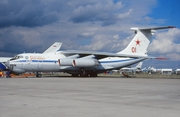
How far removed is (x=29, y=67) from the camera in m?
36.7

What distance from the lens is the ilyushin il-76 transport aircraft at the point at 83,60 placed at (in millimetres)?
36719

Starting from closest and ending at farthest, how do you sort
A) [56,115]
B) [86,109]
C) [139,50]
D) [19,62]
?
1. [56,115]
2. [86,109]
3. [19,62]
4. [139,50]

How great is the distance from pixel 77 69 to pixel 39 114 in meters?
32.2

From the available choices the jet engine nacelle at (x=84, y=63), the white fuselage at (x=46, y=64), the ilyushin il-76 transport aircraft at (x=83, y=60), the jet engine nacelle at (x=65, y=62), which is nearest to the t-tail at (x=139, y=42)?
the ilyushin il-76 transport aircraft at (x=83, y=60)

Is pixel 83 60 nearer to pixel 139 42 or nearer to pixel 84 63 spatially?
pixel 84 63

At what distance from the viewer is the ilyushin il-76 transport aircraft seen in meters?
36.7

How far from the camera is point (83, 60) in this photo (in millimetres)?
38375

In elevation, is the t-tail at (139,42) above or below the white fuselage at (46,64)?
above

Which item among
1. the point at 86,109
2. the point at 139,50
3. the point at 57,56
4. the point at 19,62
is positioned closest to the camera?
the point at 86,109

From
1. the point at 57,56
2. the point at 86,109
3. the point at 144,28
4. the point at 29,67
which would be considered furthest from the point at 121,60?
the point at 86,109

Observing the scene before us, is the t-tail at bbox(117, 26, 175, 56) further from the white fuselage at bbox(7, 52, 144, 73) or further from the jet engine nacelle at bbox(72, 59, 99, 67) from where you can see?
the jet engine nacelle at bbox(72, 59, 99, 67)

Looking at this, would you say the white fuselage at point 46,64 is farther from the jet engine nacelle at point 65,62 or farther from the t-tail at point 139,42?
the t-tail at point 139,42

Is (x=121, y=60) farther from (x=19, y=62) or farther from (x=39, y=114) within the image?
(x=39, y=114)

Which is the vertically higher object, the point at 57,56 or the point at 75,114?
the point at 57,56
